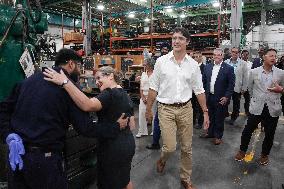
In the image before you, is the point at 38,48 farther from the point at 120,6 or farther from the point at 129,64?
the point at 120,6

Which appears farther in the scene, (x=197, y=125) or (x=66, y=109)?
(x=197, y=125)

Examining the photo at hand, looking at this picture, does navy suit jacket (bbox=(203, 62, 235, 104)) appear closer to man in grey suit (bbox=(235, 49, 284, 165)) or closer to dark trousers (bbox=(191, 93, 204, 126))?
man in grey suit (bbox=(235, 49, 284, 165))

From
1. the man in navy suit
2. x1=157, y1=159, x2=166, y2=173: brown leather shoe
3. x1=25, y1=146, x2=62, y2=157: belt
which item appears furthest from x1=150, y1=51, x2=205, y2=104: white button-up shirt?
the man in navy suit

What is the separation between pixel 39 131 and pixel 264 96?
152 inches

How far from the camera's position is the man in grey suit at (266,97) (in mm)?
4770

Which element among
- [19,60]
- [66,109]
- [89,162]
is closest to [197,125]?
[89,162]

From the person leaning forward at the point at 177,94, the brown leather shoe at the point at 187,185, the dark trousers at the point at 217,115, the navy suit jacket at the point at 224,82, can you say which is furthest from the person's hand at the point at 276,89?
the brown leather shoe at the point at 187,185

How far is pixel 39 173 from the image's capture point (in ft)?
7.48

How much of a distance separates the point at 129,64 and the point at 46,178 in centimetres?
1062

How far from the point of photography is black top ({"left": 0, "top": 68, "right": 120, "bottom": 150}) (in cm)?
227

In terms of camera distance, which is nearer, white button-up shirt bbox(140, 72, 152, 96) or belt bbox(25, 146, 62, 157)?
belt bbox(25, 146, 62, 157)

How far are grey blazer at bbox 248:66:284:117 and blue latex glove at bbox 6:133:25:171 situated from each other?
12.9 ft

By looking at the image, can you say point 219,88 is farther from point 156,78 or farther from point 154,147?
point 156,78

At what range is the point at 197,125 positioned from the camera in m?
7.69
